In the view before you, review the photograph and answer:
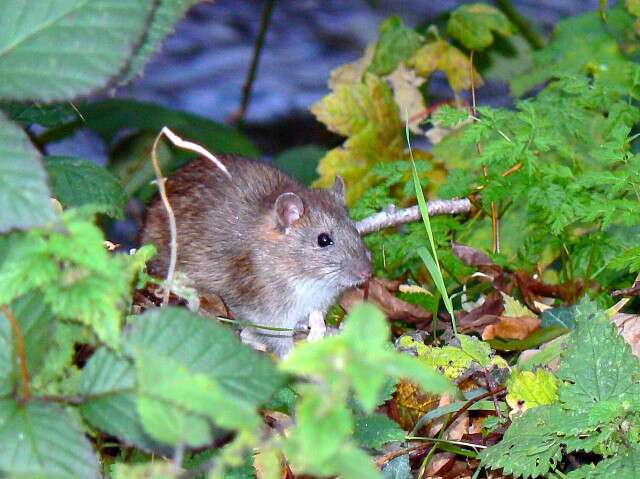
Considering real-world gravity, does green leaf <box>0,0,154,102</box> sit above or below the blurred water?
above

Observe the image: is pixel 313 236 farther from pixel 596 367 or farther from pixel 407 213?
pixel 596 367

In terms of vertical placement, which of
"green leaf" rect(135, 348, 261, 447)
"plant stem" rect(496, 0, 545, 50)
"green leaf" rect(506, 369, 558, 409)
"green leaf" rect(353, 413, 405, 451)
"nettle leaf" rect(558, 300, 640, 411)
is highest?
"green leaf" rect(135, 348, 261, 447)

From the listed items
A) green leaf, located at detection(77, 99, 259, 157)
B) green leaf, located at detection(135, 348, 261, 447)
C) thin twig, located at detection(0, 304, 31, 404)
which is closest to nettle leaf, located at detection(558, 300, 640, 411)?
green leaf, located at detection(135, 348, 261, 447)

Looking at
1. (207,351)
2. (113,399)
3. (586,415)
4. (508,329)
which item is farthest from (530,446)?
(113,399)

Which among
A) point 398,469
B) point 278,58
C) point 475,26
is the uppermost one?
point 398,469

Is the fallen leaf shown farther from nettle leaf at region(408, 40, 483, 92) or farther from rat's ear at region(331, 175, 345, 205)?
nettle leaf at region(408, 40, 483, 92)

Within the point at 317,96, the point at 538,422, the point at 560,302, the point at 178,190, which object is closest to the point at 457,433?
the point at 538,422

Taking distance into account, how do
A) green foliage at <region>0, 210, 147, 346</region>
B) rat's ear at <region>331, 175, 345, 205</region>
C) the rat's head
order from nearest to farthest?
green foliage at <region>0, 210, 147, 346</region>, the rat's head, rat's ear at <region>331, 175, 345, 205</region>

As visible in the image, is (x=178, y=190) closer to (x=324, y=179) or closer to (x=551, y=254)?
(x=324, y=179)
